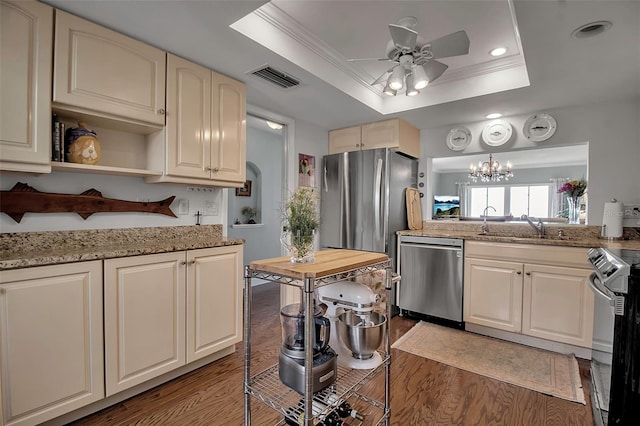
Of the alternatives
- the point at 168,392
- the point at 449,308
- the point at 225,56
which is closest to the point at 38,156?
the point at 225,56

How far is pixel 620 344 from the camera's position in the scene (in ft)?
4.82

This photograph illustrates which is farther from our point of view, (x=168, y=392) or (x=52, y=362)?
(x=168, y=392)

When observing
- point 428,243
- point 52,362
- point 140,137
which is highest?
point 140,137

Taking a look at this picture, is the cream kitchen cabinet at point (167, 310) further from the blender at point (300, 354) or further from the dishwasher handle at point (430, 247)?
the dishwasher handle at point (430, 247)

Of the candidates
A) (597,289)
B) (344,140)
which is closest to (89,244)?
(344,140)

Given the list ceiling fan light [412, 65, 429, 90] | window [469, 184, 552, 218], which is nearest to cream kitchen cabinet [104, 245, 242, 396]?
ceiling fan light [412, 65, 429, 90]

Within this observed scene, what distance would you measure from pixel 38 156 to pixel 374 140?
3003 millimetres

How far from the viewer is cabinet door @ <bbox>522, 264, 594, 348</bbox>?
2520mm

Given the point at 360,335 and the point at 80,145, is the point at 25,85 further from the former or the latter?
the point at 360,335

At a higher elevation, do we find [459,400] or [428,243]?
[428,243]

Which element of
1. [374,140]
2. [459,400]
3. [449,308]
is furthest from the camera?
[374,140]

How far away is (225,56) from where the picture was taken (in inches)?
85.1

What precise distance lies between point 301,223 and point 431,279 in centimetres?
228

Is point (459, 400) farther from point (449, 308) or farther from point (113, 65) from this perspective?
point (113, 65)
